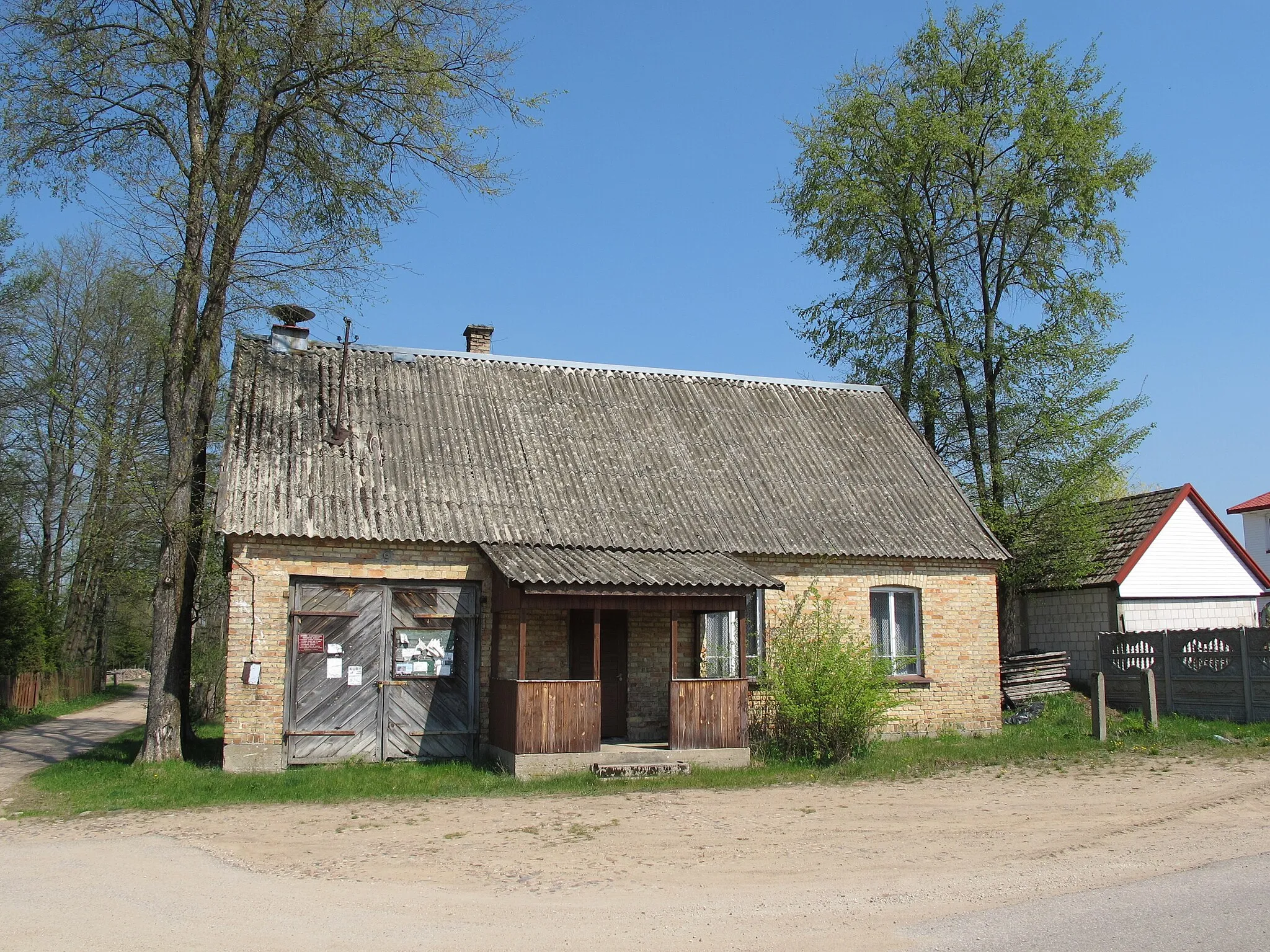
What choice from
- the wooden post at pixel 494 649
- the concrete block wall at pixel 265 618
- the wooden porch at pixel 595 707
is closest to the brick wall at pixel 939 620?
the wooden porch at pixel 595 707

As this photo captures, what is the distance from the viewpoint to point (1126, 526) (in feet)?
70.9

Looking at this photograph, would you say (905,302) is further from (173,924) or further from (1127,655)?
(173,924)

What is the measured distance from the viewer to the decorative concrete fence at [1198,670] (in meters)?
16.8

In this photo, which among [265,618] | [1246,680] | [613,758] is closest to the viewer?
[613,758]

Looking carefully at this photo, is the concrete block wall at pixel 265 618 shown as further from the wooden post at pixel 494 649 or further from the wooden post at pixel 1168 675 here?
the wooden post at pixel 1168 675

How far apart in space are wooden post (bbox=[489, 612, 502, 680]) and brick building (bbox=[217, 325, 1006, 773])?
0.04 m

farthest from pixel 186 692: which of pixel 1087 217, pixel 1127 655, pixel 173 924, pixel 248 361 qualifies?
pixel 1087 217

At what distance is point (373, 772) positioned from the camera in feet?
44.5

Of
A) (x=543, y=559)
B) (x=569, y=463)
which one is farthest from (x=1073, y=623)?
(x=543, y=559)

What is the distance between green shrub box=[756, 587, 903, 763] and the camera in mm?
14383

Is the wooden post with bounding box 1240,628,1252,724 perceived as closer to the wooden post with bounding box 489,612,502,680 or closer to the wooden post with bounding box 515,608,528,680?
the wooden post with bounding box 515,608,528,680

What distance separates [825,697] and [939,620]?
375 centimetres

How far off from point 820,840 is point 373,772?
20.9 ft

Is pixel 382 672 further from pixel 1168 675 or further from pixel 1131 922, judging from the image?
pixel 1168 675
